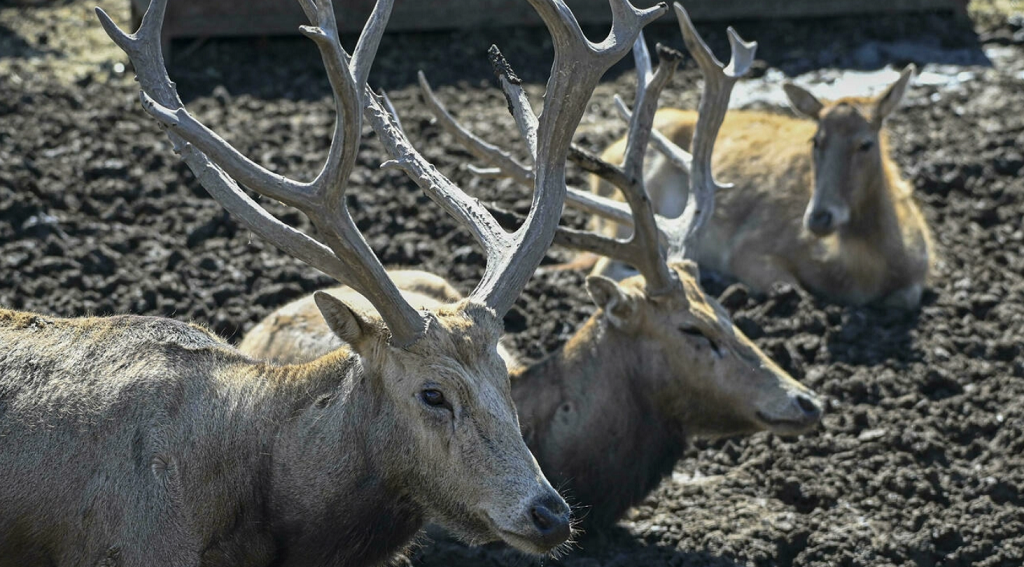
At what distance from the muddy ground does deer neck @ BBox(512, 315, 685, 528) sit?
0.27 meters

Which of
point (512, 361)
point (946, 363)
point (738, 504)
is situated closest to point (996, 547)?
point (738, 504)

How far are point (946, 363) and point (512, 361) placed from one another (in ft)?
9.76

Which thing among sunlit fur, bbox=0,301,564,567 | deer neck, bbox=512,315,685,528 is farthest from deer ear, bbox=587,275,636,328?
sunlit fur, bbox=0,301,564,567

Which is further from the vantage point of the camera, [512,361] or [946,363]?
[946,363]

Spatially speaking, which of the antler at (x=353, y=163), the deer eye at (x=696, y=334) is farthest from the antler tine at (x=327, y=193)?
the deer eye at (x=696, y=334)

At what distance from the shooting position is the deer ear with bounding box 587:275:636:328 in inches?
257

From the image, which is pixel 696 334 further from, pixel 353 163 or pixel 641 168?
pixel 353 163

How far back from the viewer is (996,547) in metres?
6.46

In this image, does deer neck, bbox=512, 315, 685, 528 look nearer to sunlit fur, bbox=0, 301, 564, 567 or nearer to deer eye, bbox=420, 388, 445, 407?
sunlit fur, bbox=0, 301, 564, 567

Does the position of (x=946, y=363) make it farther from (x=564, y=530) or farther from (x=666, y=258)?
(x=564, y=530)

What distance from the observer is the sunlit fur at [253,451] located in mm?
4621

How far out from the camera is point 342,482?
480 centimetres

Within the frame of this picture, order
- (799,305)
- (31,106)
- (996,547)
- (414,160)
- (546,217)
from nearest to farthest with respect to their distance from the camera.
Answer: (546,217) → (414,160) → (996,547) → (799,305) → (31,106)

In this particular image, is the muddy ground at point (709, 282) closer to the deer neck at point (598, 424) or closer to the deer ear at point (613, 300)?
the deer neck at point (598, 424)
